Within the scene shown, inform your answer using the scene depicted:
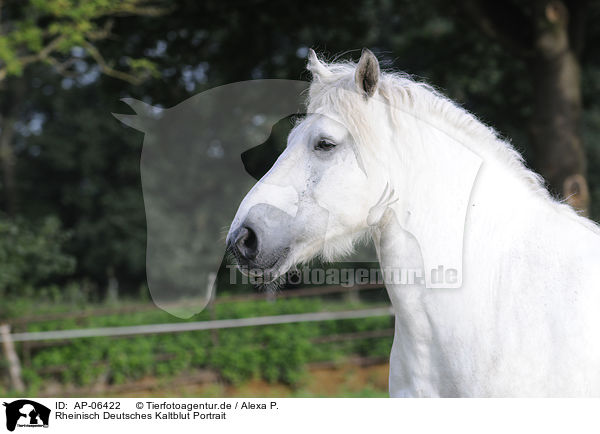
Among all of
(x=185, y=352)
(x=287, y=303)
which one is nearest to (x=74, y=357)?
(x=185, y=352)

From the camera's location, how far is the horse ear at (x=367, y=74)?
1881mm

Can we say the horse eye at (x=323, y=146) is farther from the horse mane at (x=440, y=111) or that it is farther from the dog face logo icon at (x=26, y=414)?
the dog face logo icon at (x=26, y=414)

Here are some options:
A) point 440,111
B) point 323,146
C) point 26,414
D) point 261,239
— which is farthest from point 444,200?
point 26,414

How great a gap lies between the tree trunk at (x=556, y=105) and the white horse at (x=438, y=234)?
16.7ft

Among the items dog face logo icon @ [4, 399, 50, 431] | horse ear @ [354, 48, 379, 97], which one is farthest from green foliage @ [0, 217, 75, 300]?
horse ear @ [354, 48, 379, 97]

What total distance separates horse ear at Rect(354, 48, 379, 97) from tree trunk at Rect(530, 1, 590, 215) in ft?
17.6

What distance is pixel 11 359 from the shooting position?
24.8 ft

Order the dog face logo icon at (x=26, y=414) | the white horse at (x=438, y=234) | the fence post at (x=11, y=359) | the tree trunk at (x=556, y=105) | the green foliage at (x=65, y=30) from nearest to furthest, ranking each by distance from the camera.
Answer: the white horse at (x=438, y=234) < the dog face logo icon at (x=26, y=414) < the tree trunk at (x=556, y=105) < the green foliage at (x=65, y=30) < the fence post at (x=11, y=359)

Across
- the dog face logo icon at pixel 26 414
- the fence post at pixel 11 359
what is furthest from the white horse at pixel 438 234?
the fence post at pixel 11 359

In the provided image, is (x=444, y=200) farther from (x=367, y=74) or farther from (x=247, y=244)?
(x=247, y=244)

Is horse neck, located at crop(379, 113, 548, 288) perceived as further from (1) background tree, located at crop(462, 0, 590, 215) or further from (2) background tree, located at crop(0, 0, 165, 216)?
(2) background tree, located at crop(0, 0, 165, 216)

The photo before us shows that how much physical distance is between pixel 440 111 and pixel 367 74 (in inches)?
13.5

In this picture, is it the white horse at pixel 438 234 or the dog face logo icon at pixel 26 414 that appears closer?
the white horse at pixel 438 234

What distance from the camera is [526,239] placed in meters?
1.96
